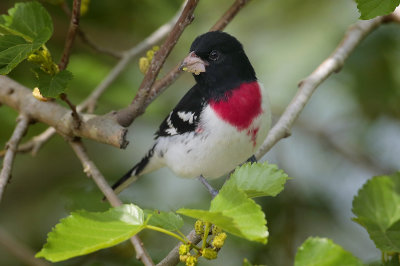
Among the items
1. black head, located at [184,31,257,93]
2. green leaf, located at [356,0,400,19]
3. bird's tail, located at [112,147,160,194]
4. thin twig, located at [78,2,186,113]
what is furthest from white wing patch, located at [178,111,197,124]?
green leaf, located at [356,0,400,19]

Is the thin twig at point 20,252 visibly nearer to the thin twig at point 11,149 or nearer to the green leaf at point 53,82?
the thin twig at point 11,149

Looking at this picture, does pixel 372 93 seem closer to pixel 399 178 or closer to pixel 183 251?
pixel 399 178

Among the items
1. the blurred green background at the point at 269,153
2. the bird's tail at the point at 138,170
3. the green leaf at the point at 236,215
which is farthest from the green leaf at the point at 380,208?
the bird's tail at the point at 138,170

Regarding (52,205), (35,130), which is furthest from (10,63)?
(52,205)

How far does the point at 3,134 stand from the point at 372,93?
2.17 meters

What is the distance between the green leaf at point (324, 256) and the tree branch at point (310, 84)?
104 centimetres

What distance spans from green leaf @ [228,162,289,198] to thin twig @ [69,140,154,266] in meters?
0.34

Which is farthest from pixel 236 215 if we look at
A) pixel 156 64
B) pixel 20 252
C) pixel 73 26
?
pixel 20 252

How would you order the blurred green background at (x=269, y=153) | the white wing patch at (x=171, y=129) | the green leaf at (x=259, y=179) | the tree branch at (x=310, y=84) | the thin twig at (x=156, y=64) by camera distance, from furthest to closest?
1. the blurred green background at (x=269, y=153)
2. the white wing patch at (x=171, y=129)
3. the tree branch at (x=310, y=84)
4. the thin twig at (x=156, y=64)
5. the green leaf at (x=259, y=179)

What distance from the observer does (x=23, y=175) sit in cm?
376

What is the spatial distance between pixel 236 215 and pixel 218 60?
3.66ft

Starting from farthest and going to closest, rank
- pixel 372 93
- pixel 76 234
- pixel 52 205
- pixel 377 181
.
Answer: pixel 52 205 → pixel 372 93 → pixel 377 181 → pixel 76 234

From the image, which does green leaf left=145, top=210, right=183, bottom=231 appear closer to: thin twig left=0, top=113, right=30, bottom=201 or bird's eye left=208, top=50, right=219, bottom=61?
thin twig left=0, top=113, right=30, bottom=201

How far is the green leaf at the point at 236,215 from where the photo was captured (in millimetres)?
1142
